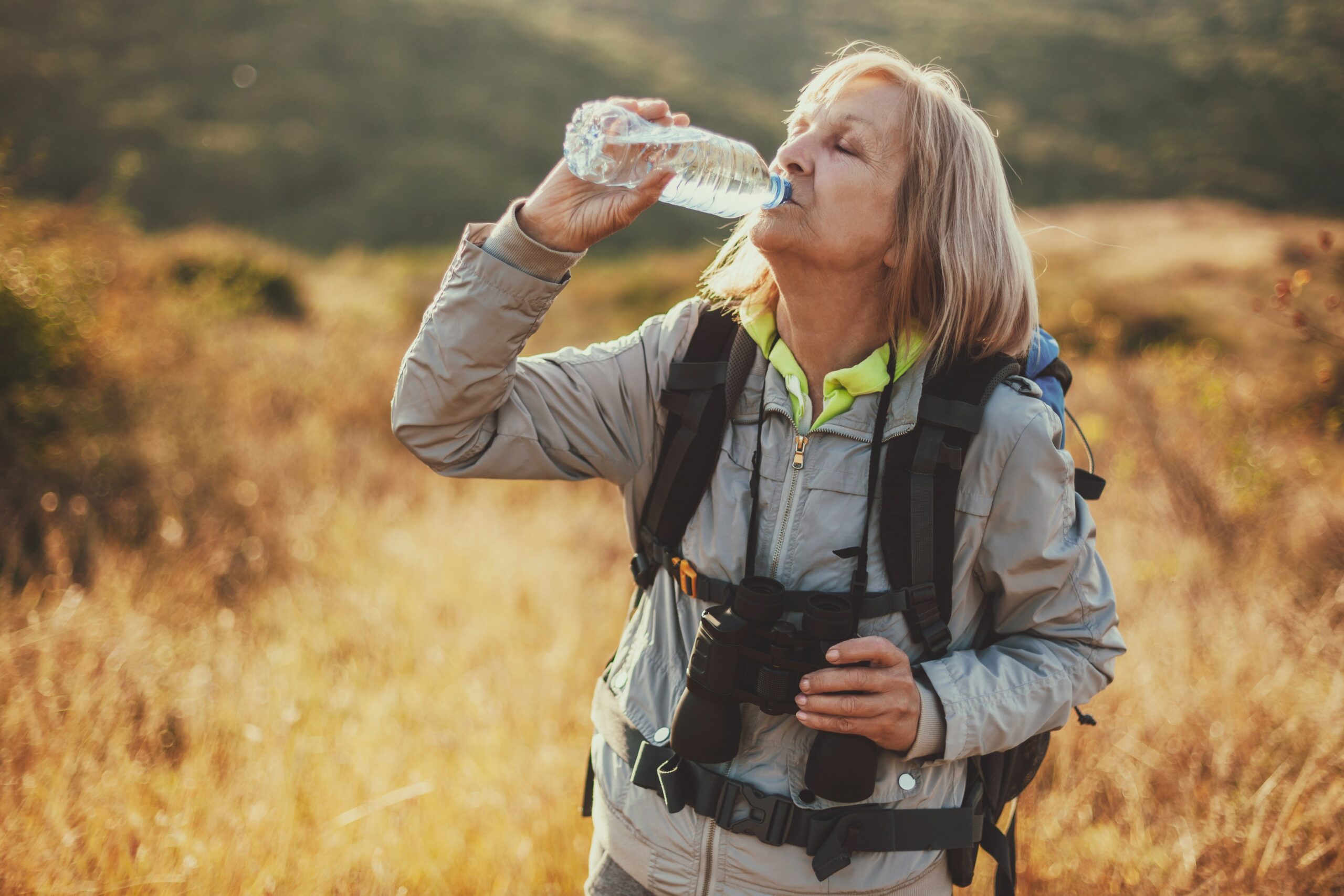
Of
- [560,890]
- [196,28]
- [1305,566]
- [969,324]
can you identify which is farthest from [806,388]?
[196,28]

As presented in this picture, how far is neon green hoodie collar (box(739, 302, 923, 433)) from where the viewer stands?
1.61 m

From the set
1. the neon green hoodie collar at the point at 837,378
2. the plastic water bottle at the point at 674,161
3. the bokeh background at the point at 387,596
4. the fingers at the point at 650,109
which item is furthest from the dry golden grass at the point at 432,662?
the fingers at the point at 650,109

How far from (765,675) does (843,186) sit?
962 mm

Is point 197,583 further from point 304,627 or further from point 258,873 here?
point 258,873

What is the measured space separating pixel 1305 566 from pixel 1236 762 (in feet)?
7.15

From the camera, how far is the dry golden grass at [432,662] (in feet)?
8.78

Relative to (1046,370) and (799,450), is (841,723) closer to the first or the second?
(799,450)

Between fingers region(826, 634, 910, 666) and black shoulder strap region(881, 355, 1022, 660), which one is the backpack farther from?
fingers region(826, 634, 910, 666)

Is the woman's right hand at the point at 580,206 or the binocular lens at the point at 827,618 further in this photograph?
the woman's right hand at the point at 580,206

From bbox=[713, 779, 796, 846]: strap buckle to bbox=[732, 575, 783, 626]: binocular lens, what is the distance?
1.11 ft

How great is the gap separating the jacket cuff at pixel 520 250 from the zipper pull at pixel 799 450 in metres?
0.55

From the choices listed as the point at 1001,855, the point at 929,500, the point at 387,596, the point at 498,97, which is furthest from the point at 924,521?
the point at 498,97

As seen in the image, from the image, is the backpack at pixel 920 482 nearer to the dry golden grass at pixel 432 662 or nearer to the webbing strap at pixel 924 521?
the webbing strap at pixel 924 521

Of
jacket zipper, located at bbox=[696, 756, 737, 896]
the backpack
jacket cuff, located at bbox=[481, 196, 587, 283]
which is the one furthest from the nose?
jacket zipper, located at bbox=[696, 756, 737, 896]
